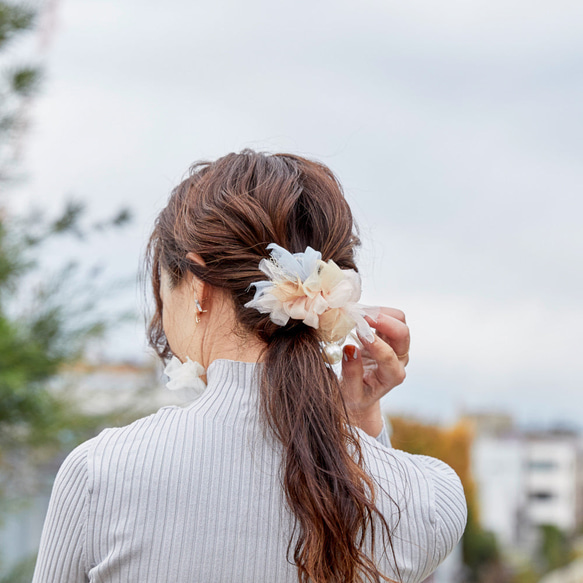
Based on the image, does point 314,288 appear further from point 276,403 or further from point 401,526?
point 401,526

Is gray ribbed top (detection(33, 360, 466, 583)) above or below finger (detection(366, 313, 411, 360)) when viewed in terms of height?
below

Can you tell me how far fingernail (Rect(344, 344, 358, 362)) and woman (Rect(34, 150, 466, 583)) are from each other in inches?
1.4

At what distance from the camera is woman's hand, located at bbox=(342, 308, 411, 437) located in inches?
42.6

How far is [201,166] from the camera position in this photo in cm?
108

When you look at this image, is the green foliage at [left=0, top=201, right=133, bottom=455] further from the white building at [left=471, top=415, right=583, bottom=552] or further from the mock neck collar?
the white building at [left=471, top=415, right=583, bottom=552]

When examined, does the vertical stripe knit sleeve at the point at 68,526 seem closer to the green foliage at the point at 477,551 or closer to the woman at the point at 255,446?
the woman at the point at 255,446

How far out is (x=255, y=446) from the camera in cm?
90

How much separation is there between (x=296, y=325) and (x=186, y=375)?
0.20 m

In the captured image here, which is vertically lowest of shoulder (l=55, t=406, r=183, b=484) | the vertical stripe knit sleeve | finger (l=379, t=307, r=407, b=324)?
the vertical stripe knit sleeve

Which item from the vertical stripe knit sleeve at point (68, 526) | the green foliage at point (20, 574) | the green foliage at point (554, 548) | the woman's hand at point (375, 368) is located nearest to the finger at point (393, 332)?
the woman's hand at point (375, 368)

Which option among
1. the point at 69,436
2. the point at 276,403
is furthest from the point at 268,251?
the point at 69,436

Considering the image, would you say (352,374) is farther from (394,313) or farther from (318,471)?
(318,471)

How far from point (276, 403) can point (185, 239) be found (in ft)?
0.83

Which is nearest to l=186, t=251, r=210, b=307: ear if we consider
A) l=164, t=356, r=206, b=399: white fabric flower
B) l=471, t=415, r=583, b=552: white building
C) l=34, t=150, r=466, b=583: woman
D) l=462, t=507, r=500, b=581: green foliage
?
l=34, t=150, r=466, b=583: woman
